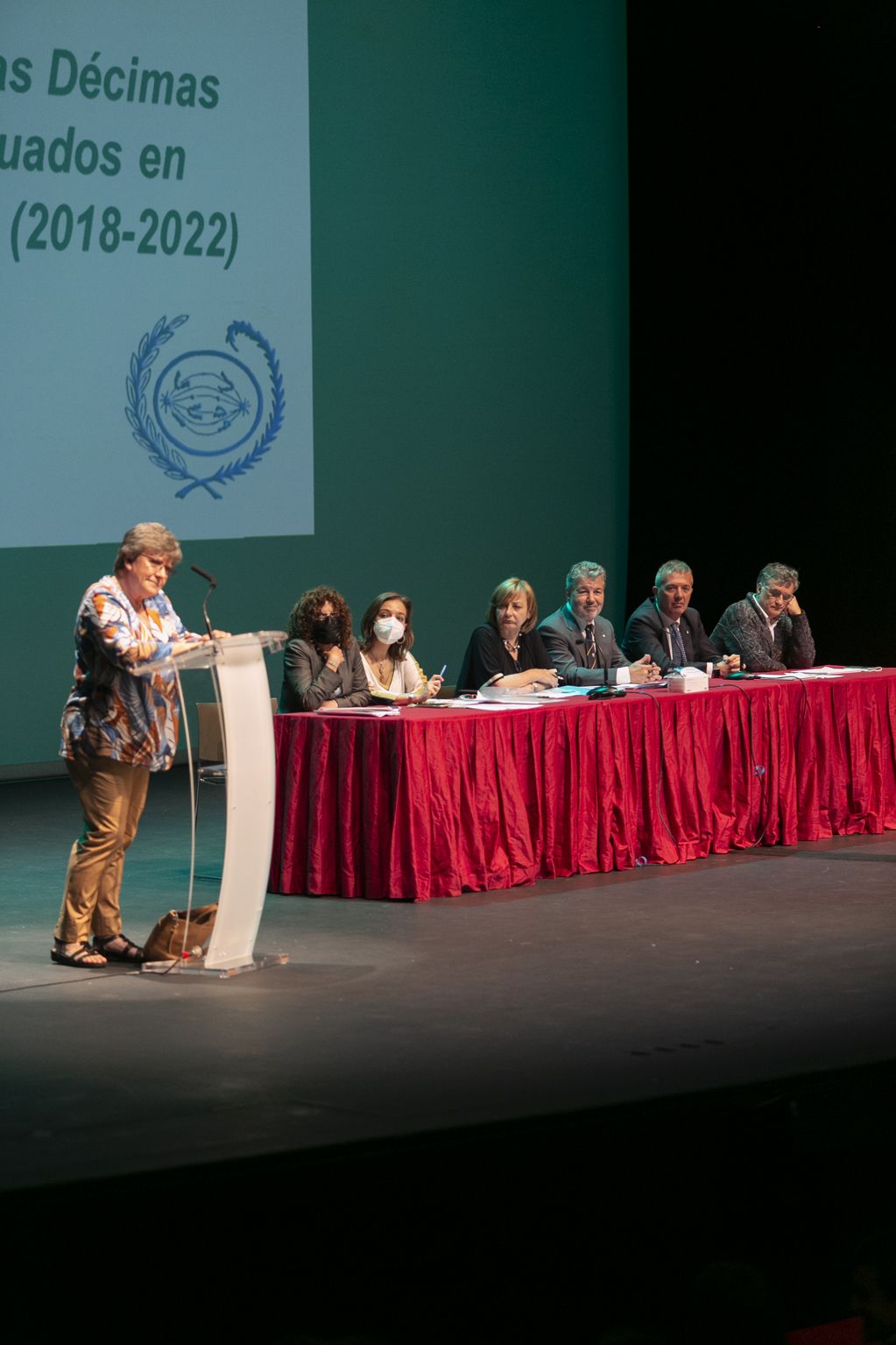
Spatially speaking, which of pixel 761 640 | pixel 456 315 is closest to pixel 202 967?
pixel 761 640

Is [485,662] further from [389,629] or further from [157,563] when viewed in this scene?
[157,563]

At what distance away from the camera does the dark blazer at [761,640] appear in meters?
8.01

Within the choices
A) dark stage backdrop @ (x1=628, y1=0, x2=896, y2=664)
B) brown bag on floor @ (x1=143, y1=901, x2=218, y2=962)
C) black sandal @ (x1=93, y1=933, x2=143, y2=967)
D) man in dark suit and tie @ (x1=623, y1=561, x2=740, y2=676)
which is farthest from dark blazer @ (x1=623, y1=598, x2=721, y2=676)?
black sandal @ (x1=93, y1=933, x2=143, y2=967)

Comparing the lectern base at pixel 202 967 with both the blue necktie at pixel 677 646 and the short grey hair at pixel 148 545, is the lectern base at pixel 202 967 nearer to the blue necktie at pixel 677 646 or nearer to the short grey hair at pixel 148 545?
the short grey hair at pixel 148 545

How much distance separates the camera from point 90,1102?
440cm

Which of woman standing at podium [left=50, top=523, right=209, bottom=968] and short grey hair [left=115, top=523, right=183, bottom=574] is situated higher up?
short grey hair [left=115, top=523, right=183, bottom=574]

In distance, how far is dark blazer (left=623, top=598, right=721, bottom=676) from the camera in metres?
7.90

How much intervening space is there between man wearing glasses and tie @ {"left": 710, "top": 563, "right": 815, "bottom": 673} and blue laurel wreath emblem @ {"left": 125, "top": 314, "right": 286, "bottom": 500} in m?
2.92

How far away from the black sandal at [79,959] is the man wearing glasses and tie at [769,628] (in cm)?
325

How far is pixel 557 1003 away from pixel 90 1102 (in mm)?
1358

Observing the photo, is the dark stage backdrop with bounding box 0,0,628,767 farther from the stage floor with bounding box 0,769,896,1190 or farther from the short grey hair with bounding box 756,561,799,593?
the stage floor with bounding box 0,769,896,1190

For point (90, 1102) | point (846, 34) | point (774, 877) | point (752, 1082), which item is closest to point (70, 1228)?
point (90, 1102)

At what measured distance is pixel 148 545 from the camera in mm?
5539

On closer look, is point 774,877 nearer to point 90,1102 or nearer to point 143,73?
point 90,1102
